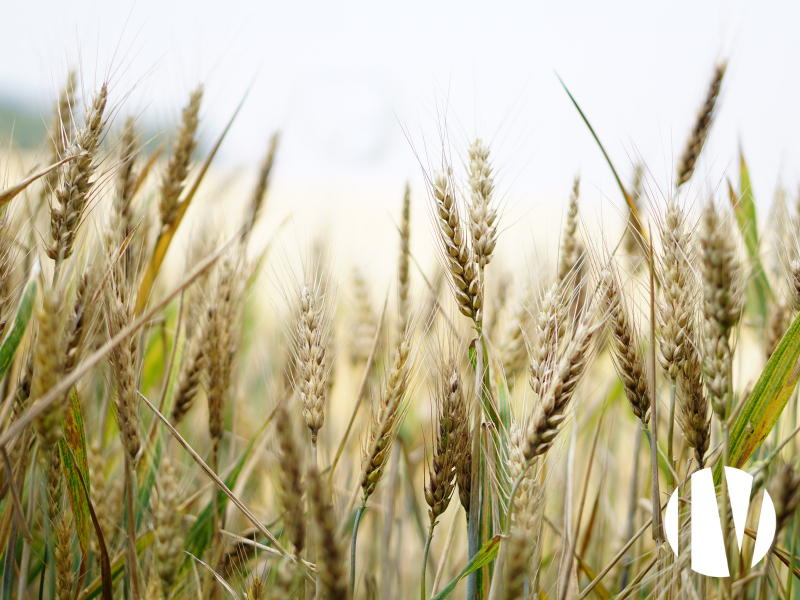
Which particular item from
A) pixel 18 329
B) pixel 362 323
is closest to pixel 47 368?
pixel 18 329

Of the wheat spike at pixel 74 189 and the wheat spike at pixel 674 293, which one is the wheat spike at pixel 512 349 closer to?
the wheat spike at pixel 674 293

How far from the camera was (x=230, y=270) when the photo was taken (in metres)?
1.02

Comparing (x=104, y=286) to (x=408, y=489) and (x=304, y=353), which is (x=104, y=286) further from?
(x=408, y=489)

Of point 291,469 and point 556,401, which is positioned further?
point 556,401

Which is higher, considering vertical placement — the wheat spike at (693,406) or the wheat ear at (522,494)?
the wheat spike at (693,406)

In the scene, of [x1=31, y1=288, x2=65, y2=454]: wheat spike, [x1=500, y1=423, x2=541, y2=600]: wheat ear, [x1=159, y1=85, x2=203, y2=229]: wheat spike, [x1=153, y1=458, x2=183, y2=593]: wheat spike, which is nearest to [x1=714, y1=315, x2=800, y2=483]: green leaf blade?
[x1=500, y1=423, x2=541, y2=600]: wheat ear

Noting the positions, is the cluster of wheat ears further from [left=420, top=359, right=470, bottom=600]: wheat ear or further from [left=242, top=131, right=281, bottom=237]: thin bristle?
[left=242, top=131, right=281, bottom=237]: thin bristle

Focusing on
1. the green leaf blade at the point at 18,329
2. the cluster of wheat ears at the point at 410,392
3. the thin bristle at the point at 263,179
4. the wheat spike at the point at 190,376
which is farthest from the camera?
the thin bristle at the point at 263,179

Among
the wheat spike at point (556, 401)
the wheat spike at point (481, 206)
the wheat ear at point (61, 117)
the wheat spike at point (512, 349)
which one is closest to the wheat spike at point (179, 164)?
the wheat ear at point (61, 117)

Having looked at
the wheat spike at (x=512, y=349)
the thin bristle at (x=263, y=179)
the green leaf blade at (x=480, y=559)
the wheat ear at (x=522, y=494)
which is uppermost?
the thin bristle at (x=263, y=179)

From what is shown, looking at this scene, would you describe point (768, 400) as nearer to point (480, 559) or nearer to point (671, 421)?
point (671, 421)

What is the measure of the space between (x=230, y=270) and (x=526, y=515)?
0.72 m

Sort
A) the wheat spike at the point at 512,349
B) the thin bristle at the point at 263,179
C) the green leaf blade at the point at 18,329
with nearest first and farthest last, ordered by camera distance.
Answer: the green leaf blade at the point at 18,329 < the wheat spike at the point at 512,349 < the thin bristle at the point at 263,179

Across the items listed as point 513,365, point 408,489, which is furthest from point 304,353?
point 408,489
